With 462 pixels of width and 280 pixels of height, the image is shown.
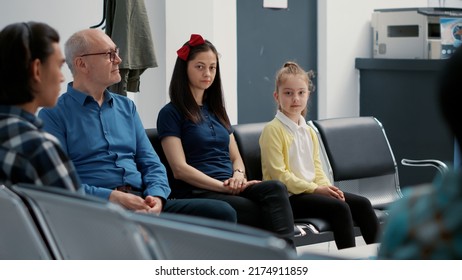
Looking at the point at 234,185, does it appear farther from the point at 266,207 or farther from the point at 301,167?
the point at 301,167

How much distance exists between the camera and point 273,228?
370 centimetres

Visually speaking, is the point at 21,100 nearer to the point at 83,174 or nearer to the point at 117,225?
the point at 117,225

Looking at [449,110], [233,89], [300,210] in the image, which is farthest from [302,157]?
[449,110]

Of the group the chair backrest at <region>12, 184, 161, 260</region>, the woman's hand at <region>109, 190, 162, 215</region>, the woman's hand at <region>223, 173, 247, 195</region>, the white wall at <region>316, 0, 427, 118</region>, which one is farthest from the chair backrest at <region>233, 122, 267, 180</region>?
the white wall at <region>316, 0, 427, 118</region>

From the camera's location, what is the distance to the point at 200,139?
12.6 ft

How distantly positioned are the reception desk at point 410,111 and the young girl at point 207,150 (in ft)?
7.67

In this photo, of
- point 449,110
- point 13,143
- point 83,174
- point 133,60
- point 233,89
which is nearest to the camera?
point 449,110

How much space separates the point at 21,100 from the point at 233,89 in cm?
368

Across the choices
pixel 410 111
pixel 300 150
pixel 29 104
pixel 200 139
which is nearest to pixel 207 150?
pixel 200 139

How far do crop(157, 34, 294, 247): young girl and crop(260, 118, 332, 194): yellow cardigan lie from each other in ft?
0.43

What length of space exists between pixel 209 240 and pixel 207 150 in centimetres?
227

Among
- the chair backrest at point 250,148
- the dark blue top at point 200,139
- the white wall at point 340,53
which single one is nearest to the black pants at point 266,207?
the dark blue top at point 200,139

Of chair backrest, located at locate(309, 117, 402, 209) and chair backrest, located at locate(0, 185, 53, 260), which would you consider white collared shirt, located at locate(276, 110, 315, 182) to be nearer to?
chair backrest, located at locate(309, 117, 402, 209)

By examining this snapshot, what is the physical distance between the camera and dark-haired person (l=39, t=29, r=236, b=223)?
3420 millimetres
